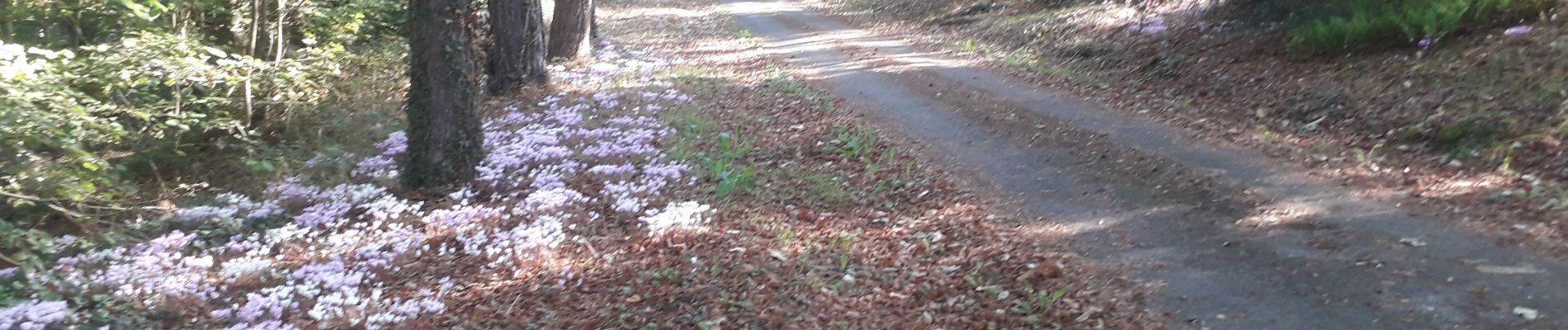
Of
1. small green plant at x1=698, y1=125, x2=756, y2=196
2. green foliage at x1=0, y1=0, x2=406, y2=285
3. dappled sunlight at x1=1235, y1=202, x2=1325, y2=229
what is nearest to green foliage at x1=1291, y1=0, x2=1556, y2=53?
dappled sunlight at x1=1235, y1=202, x2=1325, y2=229

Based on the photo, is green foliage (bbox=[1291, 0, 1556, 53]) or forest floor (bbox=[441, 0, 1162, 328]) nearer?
forest floor (bbox=[441, 0, 1162, 328])

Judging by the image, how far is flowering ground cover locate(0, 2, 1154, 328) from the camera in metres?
5.89

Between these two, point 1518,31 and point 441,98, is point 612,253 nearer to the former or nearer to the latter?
point 441,98

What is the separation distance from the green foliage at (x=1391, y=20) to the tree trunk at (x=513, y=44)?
31.2 ft

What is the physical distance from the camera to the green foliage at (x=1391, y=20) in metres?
9.94

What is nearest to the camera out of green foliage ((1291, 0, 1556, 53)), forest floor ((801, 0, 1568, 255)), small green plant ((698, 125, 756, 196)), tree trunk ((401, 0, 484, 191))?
forest floor ((801, 0, 1568, 255))

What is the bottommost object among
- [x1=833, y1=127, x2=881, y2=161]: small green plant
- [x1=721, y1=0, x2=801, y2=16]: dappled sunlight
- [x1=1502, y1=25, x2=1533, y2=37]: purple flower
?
[x1=721, y1=0, x2=801, y2=16]: dappled sunlight

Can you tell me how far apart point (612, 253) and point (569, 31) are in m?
9.32

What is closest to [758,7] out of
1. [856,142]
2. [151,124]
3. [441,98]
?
[856,142]

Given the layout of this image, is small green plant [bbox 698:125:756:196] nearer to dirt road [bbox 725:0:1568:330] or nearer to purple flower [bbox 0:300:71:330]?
dirt road [bbox 725:0:1568:330]

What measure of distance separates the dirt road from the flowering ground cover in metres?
0.50

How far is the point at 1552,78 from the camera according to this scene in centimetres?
829

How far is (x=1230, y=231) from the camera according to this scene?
263 inches

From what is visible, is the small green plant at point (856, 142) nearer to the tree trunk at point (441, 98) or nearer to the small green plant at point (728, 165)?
the small green plant at point (728, 165)
